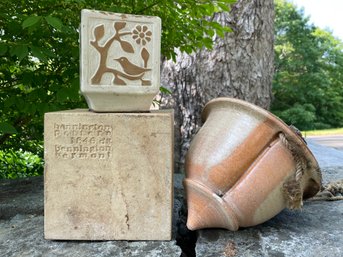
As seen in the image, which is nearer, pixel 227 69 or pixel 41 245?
pixel 41 245

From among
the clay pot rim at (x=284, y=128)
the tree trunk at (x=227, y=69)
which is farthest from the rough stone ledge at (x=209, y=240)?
the tree trunk at (x=227, y=69)

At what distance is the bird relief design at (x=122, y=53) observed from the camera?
149 centimetres

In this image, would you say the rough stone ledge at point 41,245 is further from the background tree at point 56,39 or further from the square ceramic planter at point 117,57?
the square ceramic planter at point 117,57

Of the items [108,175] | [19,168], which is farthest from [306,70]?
[108,175]

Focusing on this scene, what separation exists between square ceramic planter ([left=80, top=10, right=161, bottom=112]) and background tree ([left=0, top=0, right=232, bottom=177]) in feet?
0.51

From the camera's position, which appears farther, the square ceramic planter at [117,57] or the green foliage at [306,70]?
the green foliage at [306,70]

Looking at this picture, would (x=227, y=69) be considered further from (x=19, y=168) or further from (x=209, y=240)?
(x=19, y=168)

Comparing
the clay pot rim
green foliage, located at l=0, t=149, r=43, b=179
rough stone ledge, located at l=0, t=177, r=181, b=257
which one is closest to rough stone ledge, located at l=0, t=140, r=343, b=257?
rough stone ledge, located at l=0, t=177, r=181, b=257

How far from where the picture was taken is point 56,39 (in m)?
1.94

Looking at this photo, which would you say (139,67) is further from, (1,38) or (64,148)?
(1,38)

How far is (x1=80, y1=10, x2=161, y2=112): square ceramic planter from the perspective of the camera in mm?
1482

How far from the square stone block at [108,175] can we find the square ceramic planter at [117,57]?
0.10m

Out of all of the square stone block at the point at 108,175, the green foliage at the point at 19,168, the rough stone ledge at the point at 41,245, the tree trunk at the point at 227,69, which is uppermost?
the tree trunk at the point at 227,69

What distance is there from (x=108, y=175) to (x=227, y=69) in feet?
5.56
